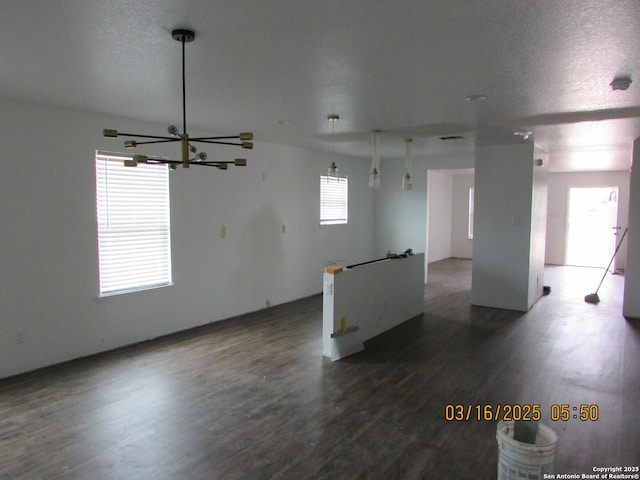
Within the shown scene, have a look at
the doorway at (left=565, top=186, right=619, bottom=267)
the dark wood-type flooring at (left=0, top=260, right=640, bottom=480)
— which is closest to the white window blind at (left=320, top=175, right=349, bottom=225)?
the dark wood-type flooring at (left=0, top=260, right=640, bottom=480)

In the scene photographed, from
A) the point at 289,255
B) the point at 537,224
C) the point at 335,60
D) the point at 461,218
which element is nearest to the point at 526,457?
the point at 335,60

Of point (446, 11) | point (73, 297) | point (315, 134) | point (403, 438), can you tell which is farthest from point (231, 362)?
point (446, 11)

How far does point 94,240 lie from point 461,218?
10.0 meters

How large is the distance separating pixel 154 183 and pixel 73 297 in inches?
59.0

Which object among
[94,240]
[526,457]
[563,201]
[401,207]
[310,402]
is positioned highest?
[563,201]

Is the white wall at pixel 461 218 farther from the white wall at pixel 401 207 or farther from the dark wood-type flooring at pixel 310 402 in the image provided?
the dark wood-type flooring at pixel 310 402

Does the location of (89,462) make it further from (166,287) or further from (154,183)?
(154,183)

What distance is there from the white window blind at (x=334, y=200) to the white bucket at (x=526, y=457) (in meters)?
5.73

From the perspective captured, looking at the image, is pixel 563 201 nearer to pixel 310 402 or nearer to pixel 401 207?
pixel 401 207

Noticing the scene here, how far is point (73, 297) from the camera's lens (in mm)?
4355

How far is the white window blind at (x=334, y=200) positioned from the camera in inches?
307

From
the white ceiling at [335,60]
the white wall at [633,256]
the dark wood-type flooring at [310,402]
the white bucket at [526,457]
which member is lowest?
the dark wood-type flooring at [310,402]

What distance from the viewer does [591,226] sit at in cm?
1095

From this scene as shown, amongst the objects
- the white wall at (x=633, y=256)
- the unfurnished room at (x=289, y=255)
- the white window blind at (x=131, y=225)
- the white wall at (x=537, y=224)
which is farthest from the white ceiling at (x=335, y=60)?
the white wall at (x=537, y=224)
